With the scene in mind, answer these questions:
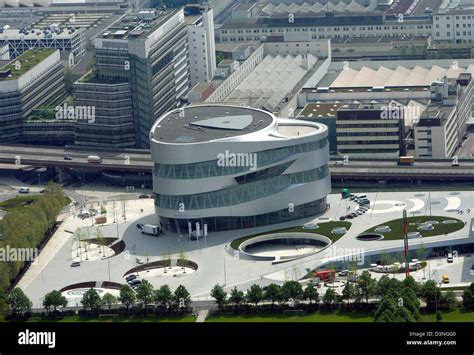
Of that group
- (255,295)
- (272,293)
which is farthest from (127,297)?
(272,293)

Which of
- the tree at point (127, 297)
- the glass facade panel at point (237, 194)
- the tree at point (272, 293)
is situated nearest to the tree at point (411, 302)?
the tree at point (272, 293)

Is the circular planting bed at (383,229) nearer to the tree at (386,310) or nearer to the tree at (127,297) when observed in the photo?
the tree at (386,310)

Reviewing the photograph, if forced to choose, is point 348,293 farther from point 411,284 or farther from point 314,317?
point 411,284

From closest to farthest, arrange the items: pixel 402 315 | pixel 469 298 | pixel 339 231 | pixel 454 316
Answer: pixel 402 315, pixel 454 316, pixel 469 298, pixel 339 231

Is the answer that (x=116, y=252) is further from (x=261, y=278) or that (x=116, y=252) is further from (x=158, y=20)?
(x=158, y=20)

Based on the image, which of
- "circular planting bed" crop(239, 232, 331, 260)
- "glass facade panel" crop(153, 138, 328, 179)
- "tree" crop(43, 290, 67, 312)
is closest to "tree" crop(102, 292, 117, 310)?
"tree" crop(43, 290, 67, 312)

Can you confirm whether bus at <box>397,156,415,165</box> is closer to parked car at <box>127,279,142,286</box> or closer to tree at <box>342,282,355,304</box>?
parked car at <box>127,279,142,286</box>
